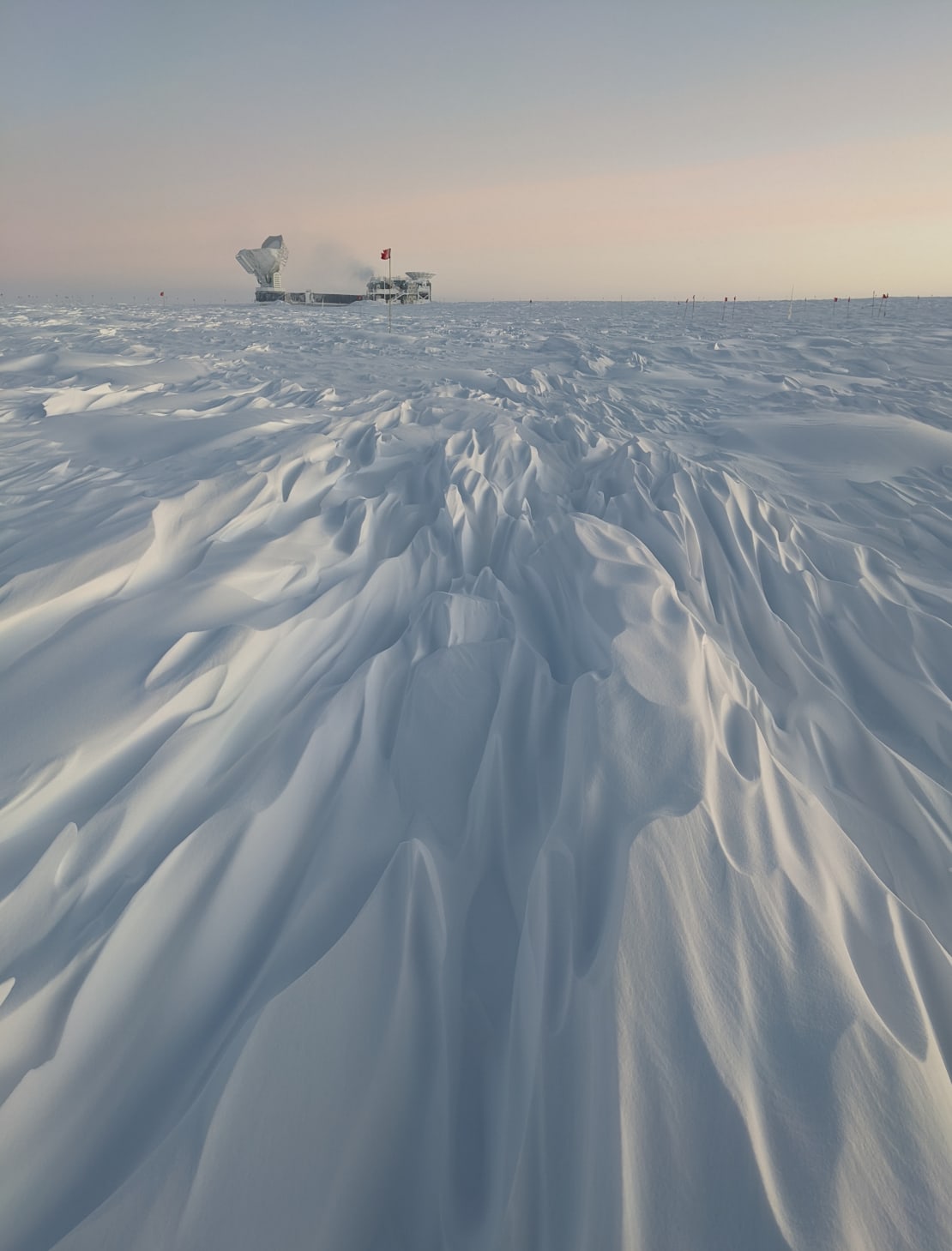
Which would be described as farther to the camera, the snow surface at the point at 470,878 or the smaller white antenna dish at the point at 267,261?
the smaller white antenna dish at the point at 267,261

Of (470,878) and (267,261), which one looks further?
(267,261)

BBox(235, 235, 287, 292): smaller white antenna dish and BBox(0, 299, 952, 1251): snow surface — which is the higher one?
BBox(235, 235, 287, 292): smaller white antenna dish

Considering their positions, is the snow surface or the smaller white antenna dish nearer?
the snow surface

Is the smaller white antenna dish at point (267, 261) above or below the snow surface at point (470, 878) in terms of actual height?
above
